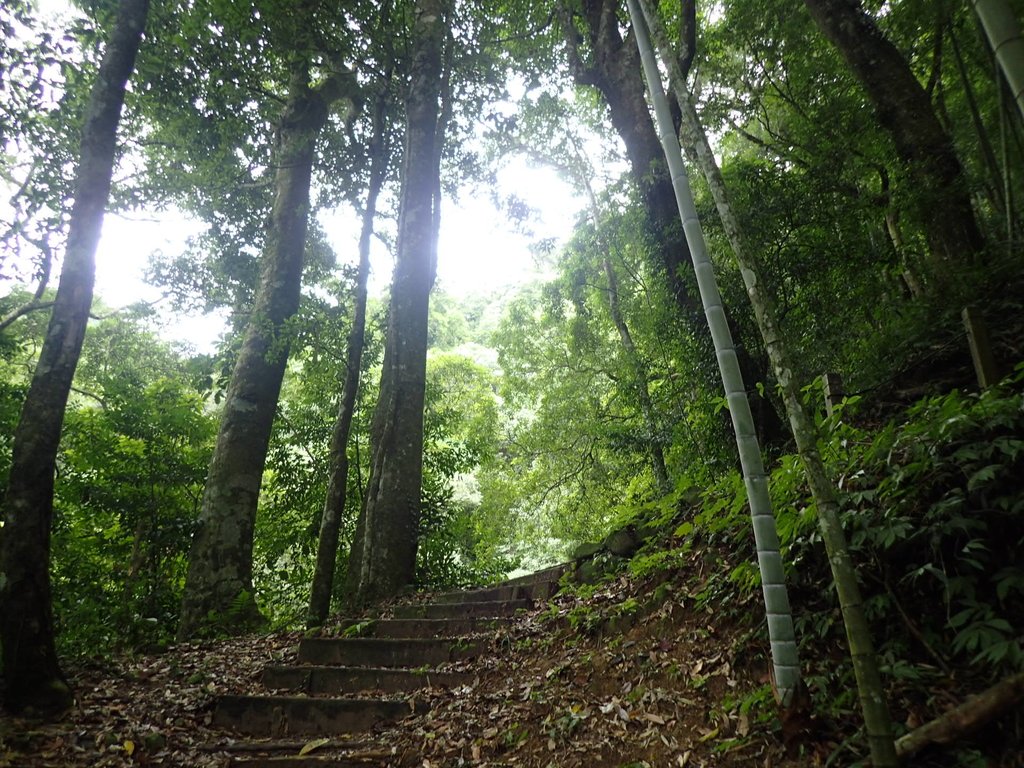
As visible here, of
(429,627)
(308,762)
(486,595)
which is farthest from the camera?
(486,595)

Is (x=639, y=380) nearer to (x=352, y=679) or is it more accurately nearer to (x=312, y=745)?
(x=352, y=679)

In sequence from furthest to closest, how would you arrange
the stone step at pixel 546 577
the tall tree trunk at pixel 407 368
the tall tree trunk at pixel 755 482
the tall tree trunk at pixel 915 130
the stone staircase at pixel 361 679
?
the tall tree trunk at pixel 407 368 < the stone step at pixel 546 577 < the tall tree trunk at pixel 915 130 < the stone staircase at pixel 361 679 < the tall tree trunk at pixel 755 482

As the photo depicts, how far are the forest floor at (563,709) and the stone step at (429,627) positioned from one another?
0.30 meters

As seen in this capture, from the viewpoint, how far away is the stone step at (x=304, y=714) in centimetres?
379

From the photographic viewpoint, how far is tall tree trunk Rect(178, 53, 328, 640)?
21.9 ft

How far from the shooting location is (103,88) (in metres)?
4.19

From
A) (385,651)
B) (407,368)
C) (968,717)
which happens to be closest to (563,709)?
(385,651)

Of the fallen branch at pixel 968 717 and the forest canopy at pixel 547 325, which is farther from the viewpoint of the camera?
the forest canopy at pixel 547 325

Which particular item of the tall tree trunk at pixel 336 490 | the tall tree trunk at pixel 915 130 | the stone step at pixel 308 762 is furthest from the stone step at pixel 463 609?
the tall tree trunk at pixel 915 130

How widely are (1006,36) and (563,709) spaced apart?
12.1 ft

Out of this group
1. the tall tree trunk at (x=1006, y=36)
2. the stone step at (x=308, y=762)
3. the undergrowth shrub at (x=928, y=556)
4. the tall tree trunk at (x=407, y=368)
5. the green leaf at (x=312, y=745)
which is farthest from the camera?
the tall tree trunk at (x=407, y=368)

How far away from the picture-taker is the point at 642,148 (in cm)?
685

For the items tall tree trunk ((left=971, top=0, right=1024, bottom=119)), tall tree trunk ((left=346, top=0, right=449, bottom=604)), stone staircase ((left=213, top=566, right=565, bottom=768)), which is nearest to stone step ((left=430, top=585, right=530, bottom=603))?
stone staircase ((left=213, top=566, right=565, bottom=768))

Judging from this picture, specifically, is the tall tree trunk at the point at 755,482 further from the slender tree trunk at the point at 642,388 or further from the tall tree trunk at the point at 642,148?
the slender tree trunk at the point at 642,388
